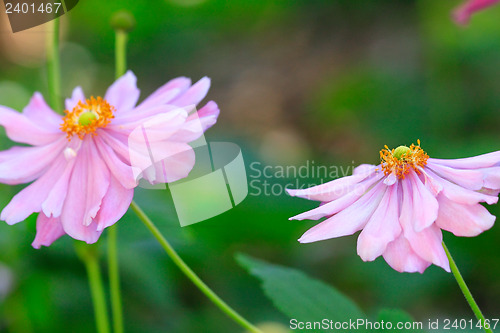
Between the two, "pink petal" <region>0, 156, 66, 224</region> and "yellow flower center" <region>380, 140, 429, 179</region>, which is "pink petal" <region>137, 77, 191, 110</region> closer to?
"pink petal" <region>0, 156, 66, 224</region>

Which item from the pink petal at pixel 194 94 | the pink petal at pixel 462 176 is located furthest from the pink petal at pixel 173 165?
the pink petal at pixel 462 176

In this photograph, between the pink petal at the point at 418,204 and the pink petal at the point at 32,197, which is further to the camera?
the pink petal at the point at 32,197

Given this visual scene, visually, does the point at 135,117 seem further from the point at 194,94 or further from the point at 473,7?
the point at 473,7

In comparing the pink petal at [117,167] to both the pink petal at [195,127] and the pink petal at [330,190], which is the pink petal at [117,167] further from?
the pink petal at [330,190]

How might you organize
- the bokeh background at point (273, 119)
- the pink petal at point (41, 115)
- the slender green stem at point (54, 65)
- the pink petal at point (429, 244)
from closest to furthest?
the pink petal at point (429, 244), the pink petal at point (41, 115), the slender green stem at point (54, 65), the bokeh background at point (273, 119)

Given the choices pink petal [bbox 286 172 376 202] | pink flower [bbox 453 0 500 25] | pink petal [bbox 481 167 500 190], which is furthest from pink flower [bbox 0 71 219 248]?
pink flower [bbox 453 0 500 25]
